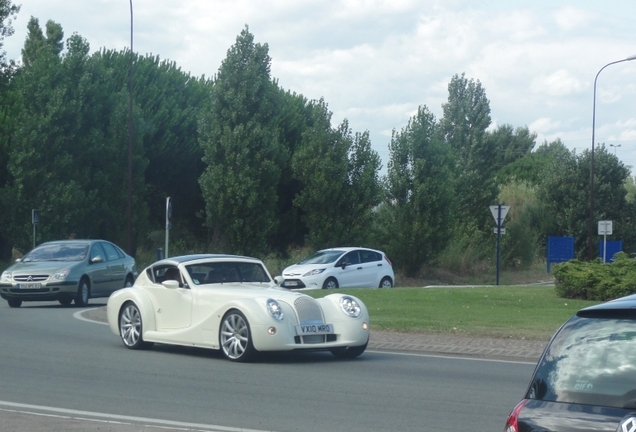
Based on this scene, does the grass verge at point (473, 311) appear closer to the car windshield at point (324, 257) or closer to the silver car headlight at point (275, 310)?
the silver car headlight at point (275, 310)

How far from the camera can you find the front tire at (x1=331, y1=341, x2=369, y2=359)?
13469mm

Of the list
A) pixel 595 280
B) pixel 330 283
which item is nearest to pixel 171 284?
pixel 595 280

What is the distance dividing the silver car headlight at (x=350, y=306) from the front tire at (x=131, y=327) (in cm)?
306

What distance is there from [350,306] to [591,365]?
8.83m

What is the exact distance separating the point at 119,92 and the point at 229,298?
3697 centimetres

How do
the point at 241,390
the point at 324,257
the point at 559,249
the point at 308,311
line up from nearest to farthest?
the point at 241,390 < the point at 308,311 < the point at 324,257 < the point at 559,249

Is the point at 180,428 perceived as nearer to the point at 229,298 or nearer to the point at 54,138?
the point at 229,298

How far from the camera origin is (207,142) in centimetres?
4616

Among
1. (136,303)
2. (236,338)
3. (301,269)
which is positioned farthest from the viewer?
(301,269)

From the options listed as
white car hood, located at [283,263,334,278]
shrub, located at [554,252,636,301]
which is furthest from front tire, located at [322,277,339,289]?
shrub, located at [554,252,636,301]

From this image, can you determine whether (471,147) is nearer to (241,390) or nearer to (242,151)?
(242,151)

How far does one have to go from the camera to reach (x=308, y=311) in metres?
12.9

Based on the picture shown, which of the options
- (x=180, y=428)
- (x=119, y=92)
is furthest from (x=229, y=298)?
(x=119, y=92)

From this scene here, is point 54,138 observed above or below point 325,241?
above
